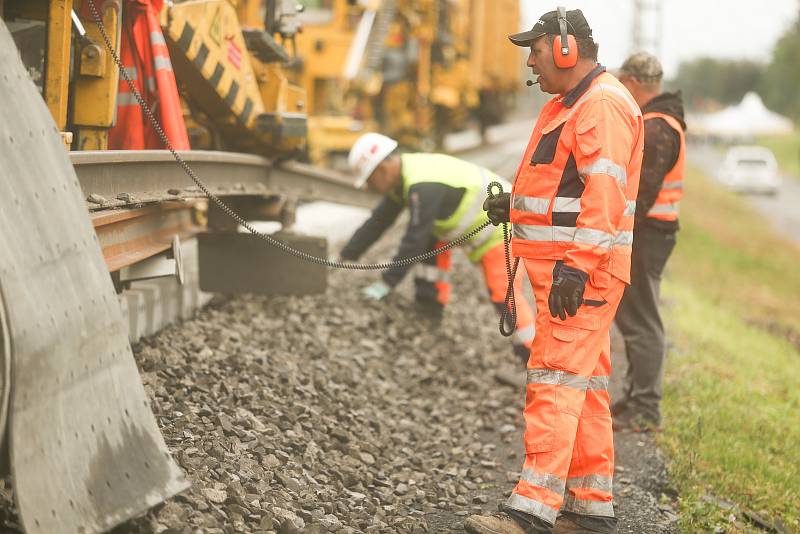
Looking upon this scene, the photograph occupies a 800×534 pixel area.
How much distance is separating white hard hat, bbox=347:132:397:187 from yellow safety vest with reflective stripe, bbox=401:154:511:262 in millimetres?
152

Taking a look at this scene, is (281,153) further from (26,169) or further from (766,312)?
(766,312)

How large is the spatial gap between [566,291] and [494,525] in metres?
0.92

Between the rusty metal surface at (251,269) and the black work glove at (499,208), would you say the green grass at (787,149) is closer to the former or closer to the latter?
the rusty metal surface at (251,269)

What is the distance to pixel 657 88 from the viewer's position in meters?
5.57

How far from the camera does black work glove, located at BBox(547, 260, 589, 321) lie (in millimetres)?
3742

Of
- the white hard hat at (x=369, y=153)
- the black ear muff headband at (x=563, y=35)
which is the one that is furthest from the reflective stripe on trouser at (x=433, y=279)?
the black ear muff headband at (x=563, y=35)

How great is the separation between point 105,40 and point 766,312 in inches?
415

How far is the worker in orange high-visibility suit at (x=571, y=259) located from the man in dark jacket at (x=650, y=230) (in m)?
1.41

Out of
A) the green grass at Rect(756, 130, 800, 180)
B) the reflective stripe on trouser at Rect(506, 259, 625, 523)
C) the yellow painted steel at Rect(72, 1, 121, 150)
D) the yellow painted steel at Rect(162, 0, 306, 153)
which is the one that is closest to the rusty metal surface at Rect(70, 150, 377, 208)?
the yellow painted steel at Rect(162, 0, 306, 153)

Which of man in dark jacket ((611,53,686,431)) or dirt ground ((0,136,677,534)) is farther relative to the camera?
man in dark jacket ((611,53,686,431))

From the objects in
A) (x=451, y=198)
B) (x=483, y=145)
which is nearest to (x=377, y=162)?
(x=451, y=198)

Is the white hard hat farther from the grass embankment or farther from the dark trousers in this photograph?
the grass embankment

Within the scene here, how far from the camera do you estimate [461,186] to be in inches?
257

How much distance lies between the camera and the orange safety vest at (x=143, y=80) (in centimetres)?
518
